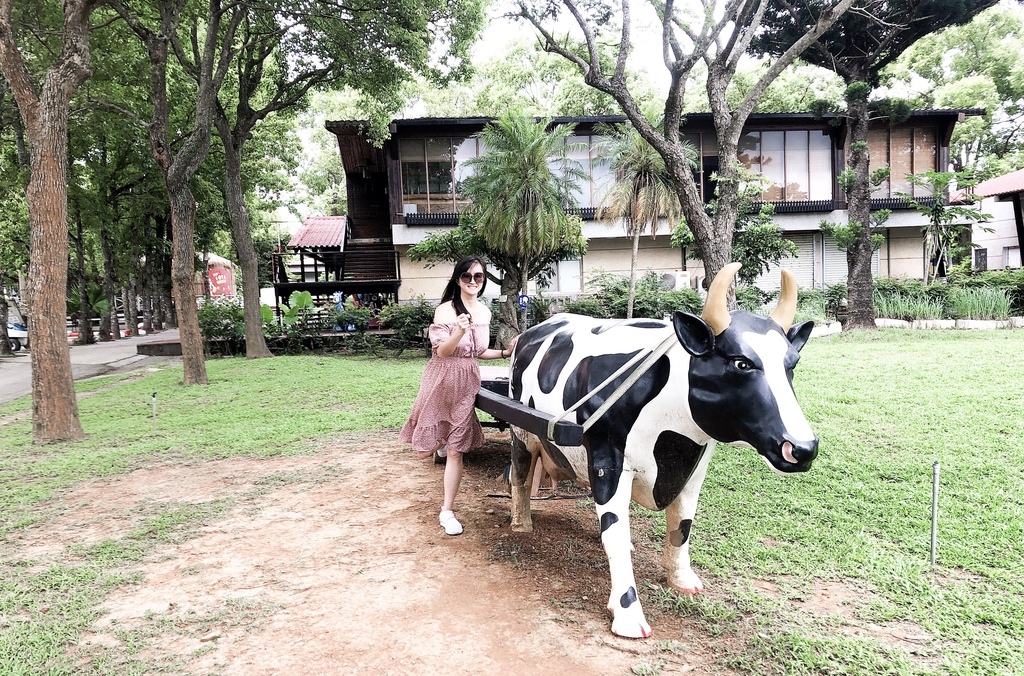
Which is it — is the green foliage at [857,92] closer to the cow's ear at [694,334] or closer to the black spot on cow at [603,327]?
the black spot on cow at [603,327]

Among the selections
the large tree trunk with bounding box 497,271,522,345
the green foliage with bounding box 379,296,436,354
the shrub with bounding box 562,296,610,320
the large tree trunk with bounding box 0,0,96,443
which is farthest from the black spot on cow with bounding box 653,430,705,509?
the shrub with bounding box 562,296,610,320

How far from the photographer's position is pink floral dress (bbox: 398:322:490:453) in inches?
154

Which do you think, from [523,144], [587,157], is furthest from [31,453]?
[587,157]

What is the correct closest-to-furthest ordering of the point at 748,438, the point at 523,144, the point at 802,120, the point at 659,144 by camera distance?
the point at 748,438, the point at 659,144, the point at 523,144, the point at 802,120

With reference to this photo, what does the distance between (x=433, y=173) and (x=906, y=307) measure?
14099 mm

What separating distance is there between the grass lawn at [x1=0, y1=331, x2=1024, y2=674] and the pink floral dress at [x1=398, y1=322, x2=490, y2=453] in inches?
53.4

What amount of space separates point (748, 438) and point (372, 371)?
32.7ft

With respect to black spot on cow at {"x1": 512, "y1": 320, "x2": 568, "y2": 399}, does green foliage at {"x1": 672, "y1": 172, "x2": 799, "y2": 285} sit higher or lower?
higher

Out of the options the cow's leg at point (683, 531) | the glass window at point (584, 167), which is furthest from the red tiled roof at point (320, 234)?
the cow's leg at point (683, 531)

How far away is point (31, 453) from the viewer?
6.33 metres

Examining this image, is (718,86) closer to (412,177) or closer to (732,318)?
(732,318)

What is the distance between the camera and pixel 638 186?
17156mm

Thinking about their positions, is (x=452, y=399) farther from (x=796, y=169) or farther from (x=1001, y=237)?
(x=1001, y=237)

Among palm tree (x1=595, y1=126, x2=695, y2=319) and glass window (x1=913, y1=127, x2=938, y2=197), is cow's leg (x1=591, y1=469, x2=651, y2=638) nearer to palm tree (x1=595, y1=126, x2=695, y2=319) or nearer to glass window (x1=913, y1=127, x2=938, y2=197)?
palm tree (x1=595, y1=126, x2=695, y2=319)
